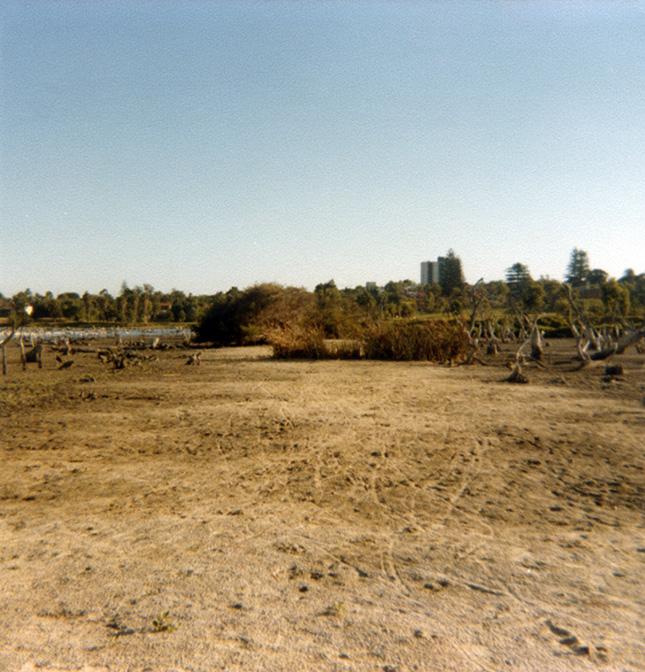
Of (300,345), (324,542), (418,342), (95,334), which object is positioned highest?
(418,342)

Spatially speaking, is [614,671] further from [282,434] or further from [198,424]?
[198,424]

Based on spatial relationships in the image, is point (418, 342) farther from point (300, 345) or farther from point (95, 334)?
point (95, 334)

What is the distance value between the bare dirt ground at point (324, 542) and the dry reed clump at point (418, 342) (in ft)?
46.3

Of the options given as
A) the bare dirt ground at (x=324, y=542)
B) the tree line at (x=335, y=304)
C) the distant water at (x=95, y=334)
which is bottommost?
the bare dirt ground at (x=324, y=542)

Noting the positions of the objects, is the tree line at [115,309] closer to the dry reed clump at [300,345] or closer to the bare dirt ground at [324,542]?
the dry reed clump at [300,345]

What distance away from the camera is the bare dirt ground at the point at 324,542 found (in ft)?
12.7

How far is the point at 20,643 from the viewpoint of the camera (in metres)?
3.89

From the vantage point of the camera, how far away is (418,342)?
27.1 metres

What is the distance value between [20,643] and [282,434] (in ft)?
22.9

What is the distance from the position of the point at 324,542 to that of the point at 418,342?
21775 mm

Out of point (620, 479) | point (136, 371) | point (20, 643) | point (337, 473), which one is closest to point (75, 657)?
point (20, 643)

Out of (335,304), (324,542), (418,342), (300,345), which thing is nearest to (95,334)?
(335,304)

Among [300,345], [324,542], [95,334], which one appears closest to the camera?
[324,542]

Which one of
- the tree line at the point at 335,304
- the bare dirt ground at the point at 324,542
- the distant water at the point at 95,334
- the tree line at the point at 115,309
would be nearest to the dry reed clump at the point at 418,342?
the tree line at the point at 335,304
